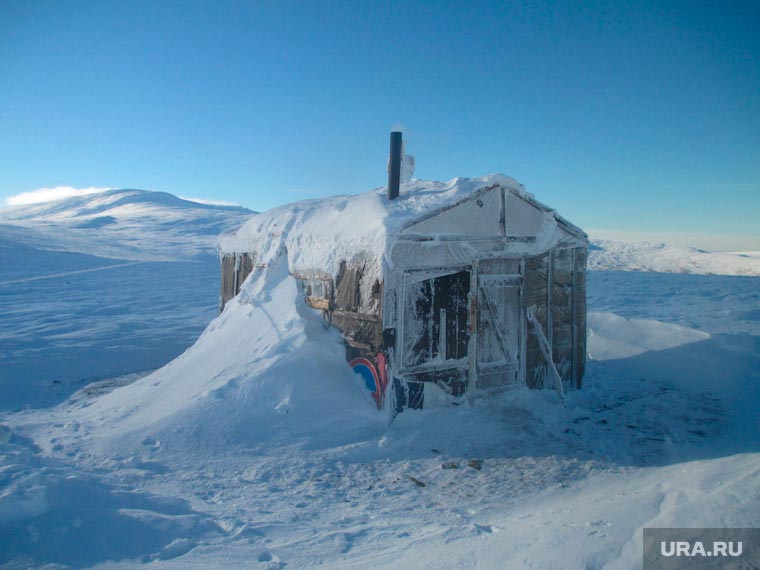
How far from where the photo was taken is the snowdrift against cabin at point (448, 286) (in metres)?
6.89

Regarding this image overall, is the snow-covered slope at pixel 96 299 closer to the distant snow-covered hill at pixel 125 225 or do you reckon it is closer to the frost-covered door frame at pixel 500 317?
the distant snow-covered hill at pixel 125 225

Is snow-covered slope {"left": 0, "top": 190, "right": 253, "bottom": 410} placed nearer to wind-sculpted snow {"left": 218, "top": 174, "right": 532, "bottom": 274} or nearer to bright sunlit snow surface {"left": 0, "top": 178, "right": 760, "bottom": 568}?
bright sunlit snow surface {"left": 0, "top": 178, "right": 760, "bottom": 568}

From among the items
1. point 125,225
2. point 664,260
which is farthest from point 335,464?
point 125,225

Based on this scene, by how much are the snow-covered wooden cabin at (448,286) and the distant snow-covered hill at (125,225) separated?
96.2ft

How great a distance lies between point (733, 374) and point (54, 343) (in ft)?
54.6

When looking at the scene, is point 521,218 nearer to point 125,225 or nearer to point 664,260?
point 664,260

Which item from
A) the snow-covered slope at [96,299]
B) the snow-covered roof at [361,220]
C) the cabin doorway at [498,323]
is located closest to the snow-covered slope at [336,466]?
the cabin doorway at [498,323]

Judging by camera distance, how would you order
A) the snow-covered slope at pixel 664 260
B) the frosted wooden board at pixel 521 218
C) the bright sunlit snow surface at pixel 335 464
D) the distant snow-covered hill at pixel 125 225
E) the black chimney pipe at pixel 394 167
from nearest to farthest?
the bright sunlit snow surface at pixel 335 464
the frosted wooden board at pixel 521 218
the black chimney pipe at pixel 394 167
the snow-covered slope at pixel 664 260
the distant snow-covered hill at pixel 125 225

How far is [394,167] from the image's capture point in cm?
807

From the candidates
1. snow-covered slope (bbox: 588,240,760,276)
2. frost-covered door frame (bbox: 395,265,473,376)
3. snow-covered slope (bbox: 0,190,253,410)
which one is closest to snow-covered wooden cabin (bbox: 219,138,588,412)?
frost-covered door frame (bbox: 395,265,473,376)

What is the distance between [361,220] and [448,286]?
1716mm

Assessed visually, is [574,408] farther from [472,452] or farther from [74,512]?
[74,512]

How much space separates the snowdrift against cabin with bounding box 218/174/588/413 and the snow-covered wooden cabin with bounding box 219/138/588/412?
17 mm

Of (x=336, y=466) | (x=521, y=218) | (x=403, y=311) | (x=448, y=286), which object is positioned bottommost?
(x=336, y=466)
